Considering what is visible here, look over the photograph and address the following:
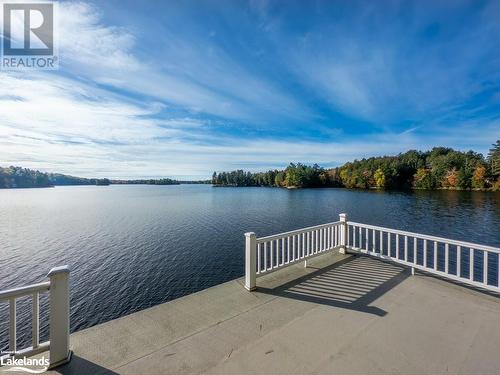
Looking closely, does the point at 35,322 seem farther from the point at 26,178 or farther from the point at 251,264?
the point at 26,178

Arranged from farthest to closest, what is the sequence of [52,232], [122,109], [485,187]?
[485,187] < [52,232] < [122,109]

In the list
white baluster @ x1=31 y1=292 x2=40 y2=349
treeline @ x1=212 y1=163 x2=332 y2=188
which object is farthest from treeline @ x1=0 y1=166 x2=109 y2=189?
white baluster @ x1=31 y1=292 x2=40 y2=349

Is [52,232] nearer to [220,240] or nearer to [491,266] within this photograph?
[220,240]

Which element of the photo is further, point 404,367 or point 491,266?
point 491,266

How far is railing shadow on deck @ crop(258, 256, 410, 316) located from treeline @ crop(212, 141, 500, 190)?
51254 mm

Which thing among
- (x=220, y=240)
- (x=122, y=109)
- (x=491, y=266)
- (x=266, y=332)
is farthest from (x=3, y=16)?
(x=491, y=266)

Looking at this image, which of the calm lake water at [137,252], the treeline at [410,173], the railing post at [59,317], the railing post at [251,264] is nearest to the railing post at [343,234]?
the railing post at [251,264]

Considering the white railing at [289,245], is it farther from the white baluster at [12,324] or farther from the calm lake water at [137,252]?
the calm lake water at [137,252]

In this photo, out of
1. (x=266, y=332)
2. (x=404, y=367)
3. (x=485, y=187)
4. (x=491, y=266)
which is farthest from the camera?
(x=485, y=187)

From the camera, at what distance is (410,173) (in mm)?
53750

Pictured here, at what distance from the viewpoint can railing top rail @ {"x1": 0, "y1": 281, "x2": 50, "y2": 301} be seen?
1.76m

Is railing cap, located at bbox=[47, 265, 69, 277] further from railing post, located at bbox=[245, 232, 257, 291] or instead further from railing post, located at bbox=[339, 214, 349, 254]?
railing post, located at bbox=[339, 214, 349, 254]

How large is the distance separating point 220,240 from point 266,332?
9457 mm

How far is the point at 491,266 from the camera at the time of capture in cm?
809
